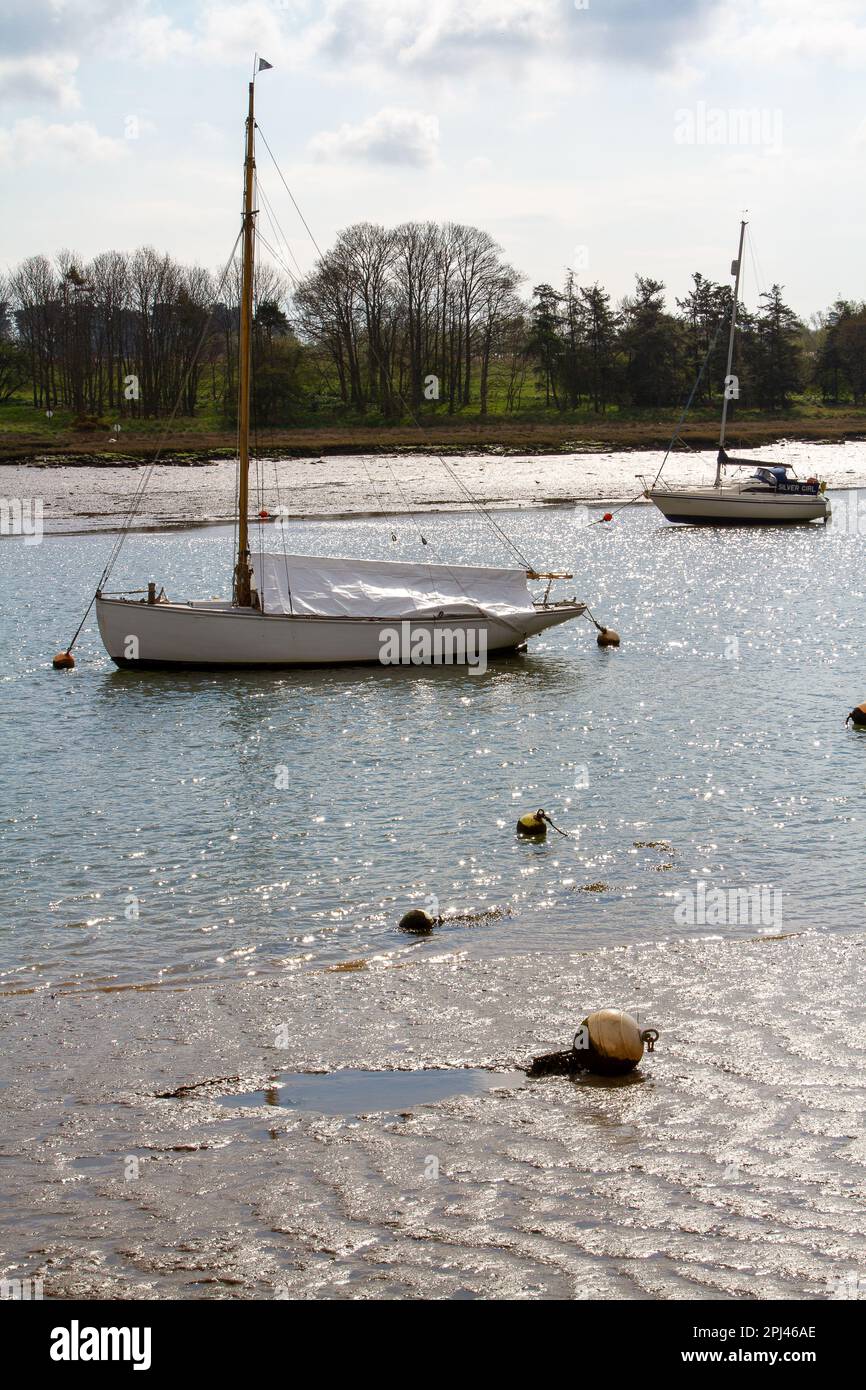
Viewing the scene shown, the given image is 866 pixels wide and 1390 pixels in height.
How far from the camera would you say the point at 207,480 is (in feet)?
259

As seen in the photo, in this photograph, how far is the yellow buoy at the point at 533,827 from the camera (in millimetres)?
18734

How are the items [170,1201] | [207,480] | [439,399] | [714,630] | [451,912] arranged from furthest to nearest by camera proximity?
[439,399] < [207,480] < [714,630] < [451,912] < [170,1201]

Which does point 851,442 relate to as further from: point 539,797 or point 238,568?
point 539,797

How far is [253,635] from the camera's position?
102ft

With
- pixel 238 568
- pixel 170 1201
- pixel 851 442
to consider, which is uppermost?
pixel 851 442

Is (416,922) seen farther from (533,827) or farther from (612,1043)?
(612,1043)

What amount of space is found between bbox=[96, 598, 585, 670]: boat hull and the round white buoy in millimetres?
20241

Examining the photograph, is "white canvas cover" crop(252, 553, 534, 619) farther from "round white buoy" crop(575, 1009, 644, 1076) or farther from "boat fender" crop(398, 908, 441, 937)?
"round white buoy" crop(575, 1009, 644, 1076)

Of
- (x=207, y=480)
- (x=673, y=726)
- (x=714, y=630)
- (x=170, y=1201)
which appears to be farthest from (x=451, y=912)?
(x=207, y=480)

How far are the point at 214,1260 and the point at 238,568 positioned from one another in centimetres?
2340

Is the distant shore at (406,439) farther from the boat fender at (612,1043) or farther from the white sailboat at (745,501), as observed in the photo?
the boat fender at (612,1043)

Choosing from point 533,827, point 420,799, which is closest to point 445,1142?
point 533,827

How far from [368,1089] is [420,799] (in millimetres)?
9851

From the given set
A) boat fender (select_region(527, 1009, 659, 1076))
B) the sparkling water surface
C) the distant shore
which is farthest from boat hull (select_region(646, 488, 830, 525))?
boat fender (select_region(527, 1009, 659, 1076))
